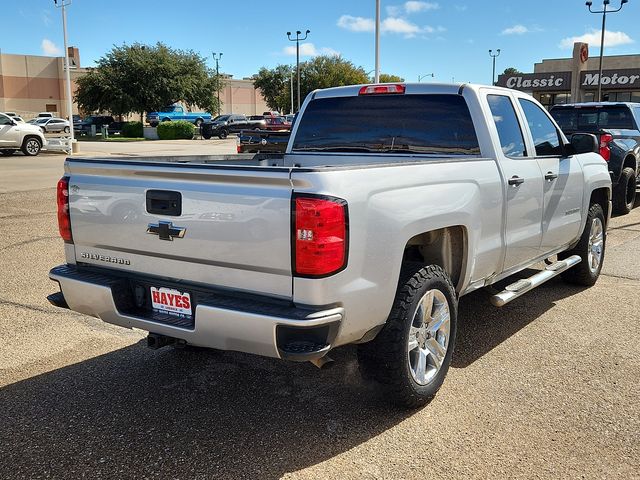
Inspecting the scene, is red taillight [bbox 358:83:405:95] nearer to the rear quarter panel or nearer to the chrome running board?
the rear quarter panel

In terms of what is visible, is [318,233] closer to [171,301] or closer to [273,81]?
[171,301]

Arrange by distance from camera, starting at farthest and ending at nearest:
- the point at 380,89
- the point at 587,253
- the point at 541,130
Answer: the point at 587,253 < the point at 541,130 < the point at 380,89

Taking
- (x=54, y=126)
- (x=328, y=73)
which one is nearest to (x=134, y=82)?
(x=54, y=126)

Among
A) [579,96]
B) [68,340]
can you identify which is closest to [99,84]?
[579,96]

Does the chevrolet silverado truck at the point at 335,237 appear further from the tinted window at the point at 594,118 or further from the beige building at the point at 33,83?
the beige building at the point at 33,83

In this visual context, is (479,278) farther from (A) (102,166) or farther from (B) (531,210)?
(A) (102,166)

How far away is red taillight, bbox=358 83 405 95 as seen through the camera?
16.1 feet

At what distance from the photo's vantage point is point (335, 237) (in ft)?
9.89

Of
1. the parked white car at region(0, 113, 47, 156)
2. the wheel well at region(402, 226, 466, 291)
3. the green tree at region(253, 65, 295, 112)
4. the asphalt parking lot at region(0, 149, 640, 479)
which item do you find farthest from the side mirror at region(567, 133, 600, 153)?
the green tree at region(253, 65, 295, 112)

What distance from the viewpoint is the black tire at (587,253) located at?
622 cm

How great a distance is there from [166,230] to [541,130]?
138 inches

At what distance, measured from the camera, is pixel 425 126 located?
4.79 meters

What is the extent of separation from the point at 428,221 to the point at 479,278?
987mm

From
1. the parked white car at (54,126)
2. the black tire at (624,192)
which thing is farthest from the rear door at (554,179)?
the parked white car at (54,126)
